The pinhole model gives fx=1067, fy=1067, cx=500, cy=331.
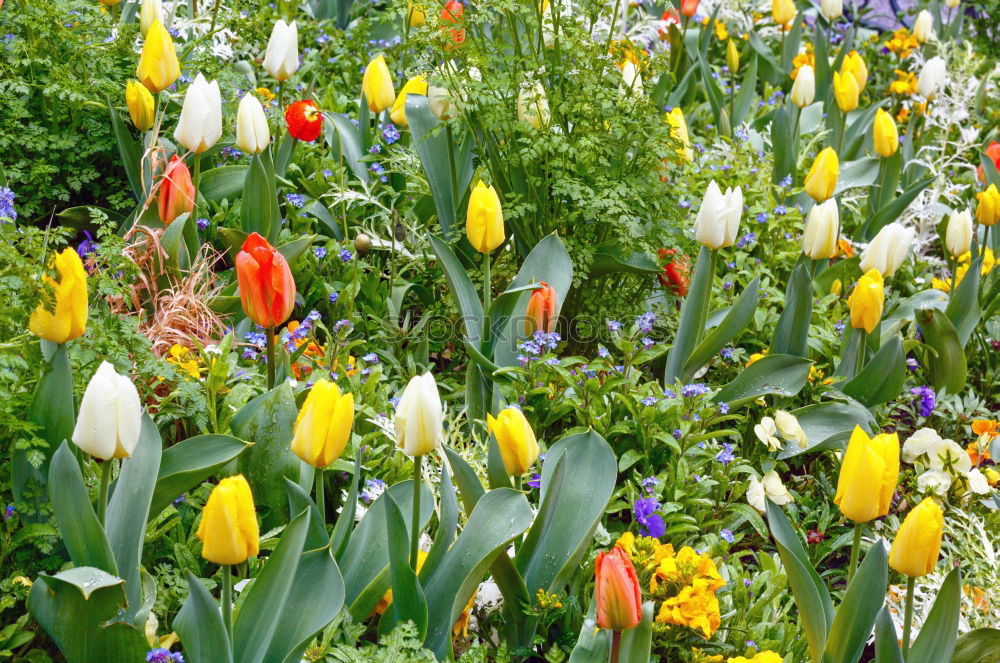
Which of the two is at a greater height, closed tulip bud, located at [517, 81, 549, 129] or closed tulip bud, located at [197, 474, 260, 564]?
closed tulip bud, located at [517, 81, 549, 129]

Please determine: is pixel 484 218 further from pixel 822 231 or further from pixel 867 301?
pixel 867 301

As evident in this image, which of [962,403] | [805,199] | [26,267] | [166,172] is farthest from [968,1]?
[26,267]

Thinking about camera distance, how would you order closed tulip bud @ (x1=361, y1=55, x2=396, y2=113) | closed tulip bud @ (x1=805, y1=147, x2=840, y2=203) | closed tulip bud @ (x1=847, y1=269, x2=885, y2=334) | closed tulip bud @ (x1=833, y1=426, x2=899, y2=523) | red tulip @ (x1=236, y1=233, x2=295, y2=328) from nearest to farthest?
closed tulip bud @ (x1=833, y1=426, x2=899, y2=523) < red tulip @ (x1=236, y1=233, x2=295, y2=328) < closed tulip bud @ (x1=847, y1=269, x2=885, y2=334) < closed tulip bud @ (x1=805, y1=147, x2=840, y2=203) < closed tulip bud @ (x1=361, y1=55, x2=396, y2=113)

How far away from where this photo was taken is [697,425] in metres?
2.51

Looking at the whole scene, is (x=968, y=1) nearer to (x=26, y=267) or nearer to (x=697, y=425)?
(x=697, y=425)

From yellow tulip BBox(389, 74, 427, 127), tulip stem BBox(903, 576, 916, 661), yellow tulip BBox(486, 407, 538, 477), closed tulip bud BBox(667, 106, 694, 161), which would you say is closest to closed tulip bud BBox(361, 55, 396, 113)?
yellow tulip BBox(389, 74, 427, 127)

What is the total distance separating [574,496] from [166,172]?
53.6 inches

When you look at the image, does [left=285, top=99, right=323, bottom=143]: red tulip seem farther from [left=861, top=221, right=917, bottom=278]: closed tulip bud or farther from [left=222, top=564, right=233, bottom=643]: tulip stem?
[left=222, top=564, right=233, bottom=643]: tulip stem

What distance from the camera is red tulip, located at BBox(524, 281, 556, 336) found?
8.35ft

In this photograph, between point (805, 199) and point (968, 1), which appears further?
point (968, 1)

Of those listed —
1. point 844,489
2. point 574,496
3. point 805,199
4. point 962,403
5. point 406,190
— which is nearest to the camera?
point 844,489

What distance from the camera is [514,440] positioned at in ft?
5.95

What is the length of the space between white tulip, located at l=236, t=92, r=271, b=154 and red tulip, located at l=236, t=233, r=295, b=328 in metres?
0.77

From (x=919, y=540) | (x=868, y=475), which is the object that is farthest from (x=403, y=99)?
(x=919, y=540)
